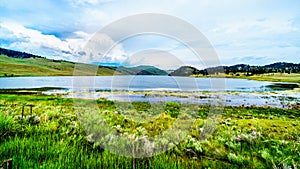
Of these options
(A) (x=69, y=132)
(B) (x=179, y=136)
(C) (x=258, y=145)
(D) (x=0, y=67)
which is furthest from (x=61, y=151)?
(D) (x=0, y=67)

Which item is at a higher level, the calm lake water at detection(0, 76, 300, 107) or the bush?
the bush

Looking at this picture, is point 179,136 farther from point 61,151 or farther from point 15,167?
point 15,167

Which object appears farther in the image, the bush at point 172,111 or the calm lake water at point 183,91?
the calm lake water at point 183,91

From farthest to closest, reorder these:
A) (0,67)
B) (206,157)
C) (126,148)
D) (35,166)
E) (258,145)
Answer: (0,67) < (258,145) < (126,148) < (206,157) < (35,166)

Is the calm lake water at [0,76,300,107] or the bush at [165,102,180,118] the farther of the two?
the calm lake water at [0,76,300,107]

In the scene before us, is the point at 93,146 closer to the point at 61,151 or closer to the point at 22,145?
the point at 61,151

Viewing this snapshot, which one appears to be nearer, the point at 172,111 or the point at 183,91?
the point at 172,111

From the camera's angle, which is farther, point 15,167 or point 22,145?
point 22,145

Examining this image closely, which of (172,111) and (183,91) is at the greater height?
(172,111)

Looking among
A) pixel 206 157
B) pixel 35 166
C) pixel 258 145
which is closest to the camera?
pixel 35 166

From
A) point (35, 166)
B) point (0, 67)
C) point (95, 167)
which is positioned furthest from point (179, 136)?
point (0, 67)

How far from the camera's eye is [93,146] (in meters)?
3.41

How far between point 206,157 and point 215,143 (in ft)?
1.99

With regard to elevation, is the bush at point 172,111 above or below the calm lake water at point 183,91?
above
